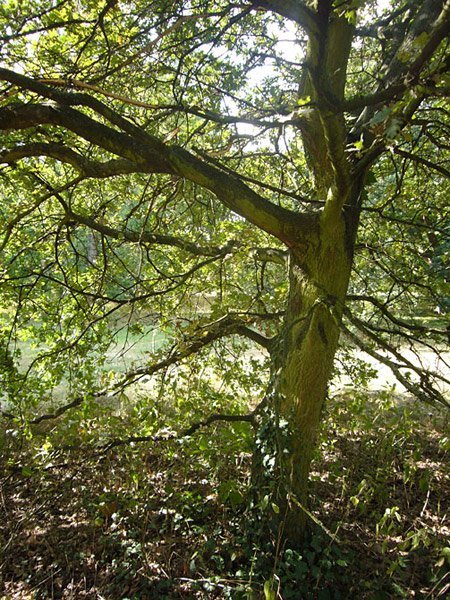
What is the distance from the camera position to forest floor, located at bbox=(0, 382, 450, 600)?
2.78 m

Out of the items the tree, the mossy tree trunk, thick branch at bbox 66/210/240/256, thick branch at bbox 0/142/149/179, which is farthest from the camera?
thick branch at bbox 66/210/240/256

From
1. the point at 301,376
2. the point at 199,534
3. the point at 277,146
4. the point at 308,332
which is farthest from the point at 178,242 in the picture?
the point at 199,534

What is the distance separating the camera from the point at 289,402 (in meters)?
2.93

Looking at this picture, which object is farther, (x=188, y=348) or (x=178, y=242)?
(x=178, y=242)

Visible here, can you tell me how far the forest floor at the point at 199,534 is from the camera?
2779mm

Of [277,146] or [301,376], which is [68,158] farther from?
[301,376]

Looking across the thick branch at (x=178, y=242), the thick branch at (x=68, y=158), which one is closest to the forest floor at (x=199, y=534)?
the thick branch at (x=178, y=242)

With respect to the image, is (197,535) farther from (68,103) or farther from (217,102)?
(217,102)

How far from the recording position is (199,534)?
11.4 feet

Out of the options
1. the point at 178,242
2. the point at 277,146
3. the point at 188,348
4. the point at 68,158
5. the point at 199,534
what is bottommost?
the point at 199,534

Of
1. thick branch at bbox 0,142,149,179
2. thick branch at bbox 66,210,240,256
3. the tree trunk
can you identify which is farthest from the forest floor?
thick branch at bbox 0,142,149,179

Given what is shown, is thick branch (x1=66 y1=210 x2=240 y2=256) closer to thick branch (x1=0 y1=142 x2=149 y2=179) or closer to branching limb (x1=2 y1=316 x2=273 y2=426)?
branching limb (x1=2 y1=316 x2=273 y2=426)

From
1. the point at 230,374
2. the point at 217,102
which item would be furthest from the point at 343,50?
the point at 230,374

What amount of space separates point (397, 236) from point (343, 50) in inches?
99.1
